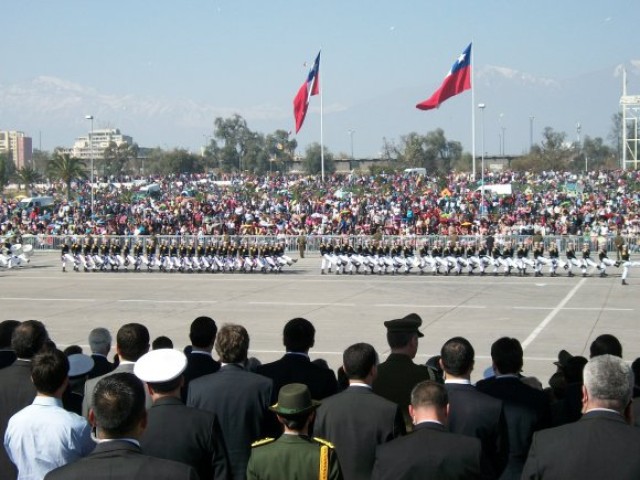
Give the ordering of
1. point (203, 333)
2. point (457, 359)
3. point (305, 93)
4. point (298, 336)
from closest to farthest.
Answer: point (457, 359), point (298, 336), point (203, 333), point (305, 93)

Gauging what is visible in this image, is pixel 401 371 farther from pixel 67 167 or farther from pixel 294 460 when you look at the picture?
pixel 67 167

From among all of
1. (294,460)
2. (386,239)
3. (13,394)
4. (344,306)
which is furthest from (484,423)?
(386,239)

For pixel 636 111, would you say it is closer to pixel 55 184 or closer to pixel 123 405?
pixel 55 184

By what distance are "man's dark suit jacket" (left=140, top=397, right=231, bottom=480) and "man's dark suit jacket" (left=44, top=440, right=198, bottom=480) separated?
1173 mm

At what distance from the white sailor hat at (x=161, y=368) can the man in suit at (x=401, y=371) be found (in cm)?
180

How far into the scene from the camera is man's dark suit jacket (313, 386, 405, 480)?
18.2ft

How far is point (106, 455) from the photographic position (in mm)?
3926

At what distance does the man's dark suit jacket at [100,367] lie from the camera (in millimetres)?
8055

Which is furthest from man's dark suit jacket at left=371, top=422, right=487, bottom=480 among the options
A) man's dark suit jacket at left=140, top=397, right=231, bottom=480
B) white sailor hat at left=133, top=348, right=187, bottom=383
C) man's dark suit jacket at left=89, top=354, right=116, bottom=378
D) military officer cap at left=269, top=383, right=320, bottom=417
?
man's dark suit jacket at left=89, top=354, right=116, bottom=378

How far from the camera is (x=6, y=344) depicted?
8219mm

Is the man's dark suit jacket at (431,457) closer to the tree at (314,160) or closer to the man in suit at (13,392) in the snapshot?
the man in suit at (13,392)

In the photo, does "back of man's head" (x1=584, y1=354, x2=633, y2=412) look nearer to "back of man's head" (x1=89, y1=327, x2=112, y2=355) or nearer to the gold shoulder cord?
the gold shoulder cord

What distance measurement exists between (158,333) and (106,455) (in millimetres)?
15604

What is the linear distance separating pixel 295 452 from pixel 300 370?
2.28 meters
